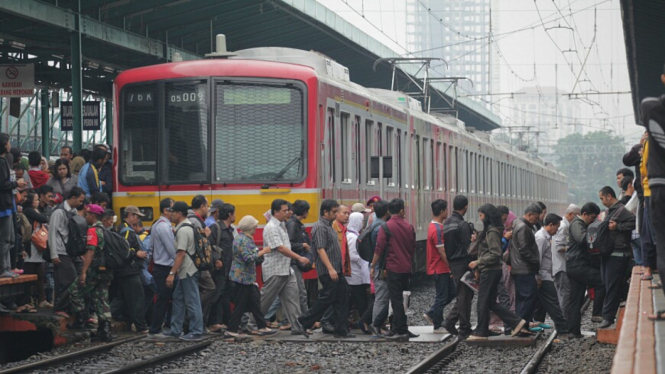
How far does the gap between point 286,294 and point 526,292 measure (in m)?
2.59

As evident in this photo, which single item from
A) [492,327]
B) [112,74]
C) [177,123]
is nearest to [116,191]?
[177,123]

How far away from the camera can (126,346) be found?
1142 cm

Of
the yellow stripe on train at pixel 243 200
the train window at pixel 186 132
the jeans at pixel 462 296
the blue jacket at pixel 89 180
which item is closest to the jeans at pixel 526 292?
the jeans at pixel 462 296

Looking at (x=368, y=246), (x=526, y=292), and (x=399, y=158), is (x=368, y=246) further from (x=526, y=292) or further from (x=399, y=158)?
(x=399, y=158)

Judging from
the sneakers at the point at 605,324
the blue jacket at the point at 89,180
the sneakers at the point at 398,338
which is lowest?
the sneakers at the point at 398,338

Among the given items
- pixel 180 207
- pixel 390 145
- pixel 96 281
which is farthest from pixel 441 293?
pixel 390 145

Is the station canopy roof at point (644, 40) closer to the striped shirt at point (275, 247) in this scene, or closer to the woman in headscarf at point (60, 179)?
the striped shirt at point (275, 247)

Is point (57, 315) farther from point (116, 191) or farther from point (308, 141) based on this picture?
point (308, 141)

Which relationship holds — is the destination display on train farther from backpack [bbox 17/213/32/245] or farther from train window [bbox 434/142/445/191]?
train window [bbox 434/142/445/191]

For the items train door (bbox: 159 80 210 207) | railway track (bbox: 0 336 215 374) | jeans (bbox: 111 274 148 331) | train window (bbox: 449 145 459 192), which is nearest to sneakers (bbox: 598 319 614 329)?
railway track (bbox: 0 336 215 374)

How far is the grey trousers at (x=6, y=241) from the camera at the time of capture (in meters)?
11.1

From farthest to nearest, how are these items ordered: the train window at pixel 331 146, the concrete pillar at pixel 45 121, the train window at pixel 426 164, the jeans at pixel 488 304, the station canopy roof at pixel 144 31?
the concrete pillar at pixel 45 121
the train window at pixel 426 164
the station canopy roof at pixel 144 31
the train window at pixel 331 146
the jeans at pixel 488 304

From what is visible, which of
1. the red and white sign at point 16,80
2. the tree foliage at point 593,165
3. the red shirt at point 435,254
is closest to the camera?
the red shirt at point 435,254

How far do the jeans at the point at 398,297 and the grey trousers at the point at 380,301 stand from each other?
0.54ft
